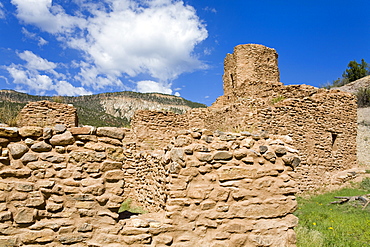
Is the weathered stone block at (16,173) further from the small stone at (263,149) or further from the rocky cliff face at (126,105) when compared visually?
the rocky cliff face at (126,105)

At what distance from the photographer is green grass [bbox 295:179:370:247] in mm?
5000

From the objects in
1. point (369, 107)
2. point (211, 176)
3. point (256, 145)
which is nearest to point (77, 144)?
point (211, 176)

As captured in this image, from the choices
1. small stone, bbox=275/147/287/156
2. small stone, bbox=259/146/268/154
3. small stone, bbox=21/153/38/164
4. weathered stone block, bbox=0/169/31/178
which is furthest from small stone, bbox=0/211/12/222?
small stone, bbox=275/147/287/156

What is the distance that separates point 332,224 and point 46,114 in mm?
11076

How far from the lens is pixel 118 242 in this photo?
3.37m

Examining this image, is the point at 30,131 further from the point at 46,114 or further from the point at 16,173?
the point at 46,114

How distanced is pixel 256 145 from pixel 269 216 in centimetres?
120

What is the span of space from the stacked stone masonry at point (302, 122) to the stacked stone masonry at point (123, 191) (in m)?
5.64

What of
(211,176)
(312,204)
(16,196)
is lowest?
(312,204)

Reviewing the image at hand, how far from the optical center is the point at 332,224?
20.7ft

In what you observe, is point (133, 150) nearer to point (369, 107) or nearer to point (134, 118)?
point (134, 118)

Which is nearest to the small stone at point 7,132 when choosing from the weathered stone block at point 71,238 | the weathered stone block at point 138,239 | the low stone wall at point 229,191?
the weathered stone block at point 71,238

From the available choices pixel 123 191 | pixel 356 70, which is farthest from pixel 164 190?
pixel 356 70

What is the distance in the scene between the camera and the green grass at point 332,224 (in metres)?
5.00
